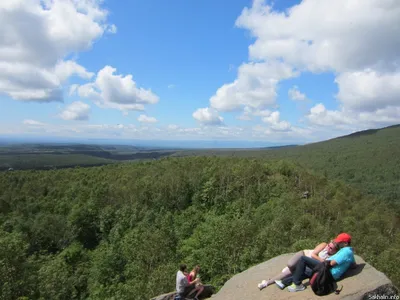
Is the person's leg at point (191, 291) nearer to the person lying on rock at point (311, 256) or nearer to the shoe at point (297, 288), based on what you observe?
the person lying on rock at point (311, 256)

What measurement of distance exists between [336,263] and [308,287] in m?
1.53

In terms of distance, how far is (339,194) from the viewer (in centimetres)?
7975

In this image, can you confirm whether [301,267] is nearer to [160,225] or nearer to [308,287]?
[308,287]

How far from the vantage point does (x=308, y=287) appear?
13.5 metres

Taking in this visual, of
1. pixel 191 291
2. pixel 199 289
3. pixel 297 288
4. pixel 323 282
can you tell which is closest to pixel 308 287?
pixel 297 288

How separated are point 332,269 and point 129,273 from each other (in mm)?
42398

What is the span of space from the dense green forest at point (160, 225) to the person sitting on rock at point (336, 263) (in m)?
21.3

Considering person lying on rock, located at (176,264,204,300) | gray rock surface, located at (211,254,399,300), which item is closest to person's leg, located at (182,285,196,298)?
person lying on rock, located at (176,264,204,300)

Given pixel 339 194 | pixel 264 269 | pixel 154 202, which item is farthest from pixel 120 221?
pixel 264 269

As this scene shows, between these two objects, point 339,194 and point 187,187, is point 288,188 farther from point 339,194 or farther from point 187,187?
point 187,187

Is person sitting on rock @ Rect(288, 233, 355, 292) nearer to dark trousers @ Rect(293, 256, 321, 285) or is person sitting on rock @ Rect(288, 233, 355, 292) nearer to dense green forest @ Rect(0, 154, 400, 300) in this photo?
dark trousers @ Rect(293, 256, 321, 285)

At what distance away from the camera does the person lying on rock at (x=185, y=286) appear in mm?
17312

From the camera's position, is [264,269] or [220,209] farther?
[220,209]

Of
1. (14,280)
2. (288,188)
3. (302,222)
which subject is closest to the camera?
(14,280)
